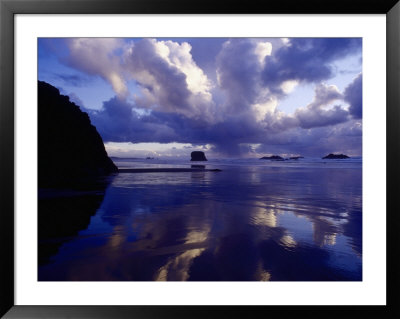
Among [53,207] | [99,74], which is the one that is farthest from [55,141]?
[99,74]

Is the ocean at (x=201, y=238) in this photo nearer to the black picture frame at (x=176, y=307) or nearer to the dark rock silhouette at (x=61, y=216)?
the dark rock silhouette at (x=61, y=216)

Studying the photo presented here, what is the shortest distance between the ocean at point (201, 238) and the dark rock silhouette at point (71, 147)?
2.91m

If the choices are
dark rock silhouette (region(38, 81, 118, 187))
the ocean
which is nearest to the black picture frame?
the ocean

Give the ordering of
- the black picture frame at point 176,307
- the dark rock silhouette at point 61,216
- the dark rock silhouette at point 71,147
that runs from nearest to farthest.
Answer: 1. the black picture frame at point 176,307
2. the dark rock silhouette at point 61,216
3. the dark rock silhouette at point 71,147

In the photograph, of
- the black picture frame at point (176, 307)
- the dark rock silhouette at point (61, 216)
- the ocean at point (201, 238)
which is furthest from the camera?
the ocean at point (201, 238)

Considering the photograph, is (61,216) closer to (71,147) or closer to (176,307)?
(176,307)

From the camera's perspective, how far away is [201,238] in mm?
3168

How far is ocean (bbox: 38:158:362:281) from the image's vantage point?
223 cm

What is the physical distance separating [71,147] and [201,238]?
29.4 ft

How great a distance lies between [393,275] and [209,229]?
2.36 metres

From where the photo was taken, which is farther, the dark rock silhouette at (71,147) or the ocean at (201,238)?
the dark rock silhouette at (71,147)

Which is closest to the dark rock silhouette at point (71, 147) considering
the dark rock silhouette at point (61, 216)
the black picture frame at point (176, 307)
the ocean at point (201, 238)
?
the dark rock silhouette at point (61, 216)

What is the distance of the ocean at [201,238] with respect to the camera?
7.32ft

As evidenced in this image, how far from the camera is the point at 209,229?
362cm
